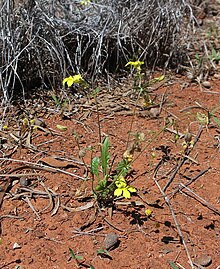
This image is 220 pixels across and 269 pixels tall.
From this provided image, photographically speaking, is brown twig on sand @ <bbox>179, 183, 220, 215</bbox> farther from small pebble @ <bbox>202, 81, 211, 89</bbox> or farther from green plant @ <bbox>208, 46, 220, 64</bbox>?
green plant @ <bbox>208, 46, 220, 64</bbox>

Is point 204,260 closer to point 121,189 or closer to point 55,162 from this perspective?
point 121,189

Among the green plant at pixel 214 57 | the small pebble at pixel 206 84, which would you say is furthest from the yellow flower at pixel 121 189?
the green plant at pixel 214 57

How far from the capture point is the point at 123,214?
6.49ft

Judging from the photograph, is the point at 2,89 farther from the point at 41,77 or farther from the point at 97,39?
the point at 97,39

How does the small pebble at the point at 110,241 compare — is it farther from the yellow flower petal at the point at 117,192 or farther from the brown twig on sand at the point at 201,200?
the brown twig on sand at the point at 201,200

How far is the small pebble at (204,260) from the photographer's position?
1799 millimetres

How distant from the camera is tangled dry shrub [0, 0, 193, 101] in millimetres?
2598

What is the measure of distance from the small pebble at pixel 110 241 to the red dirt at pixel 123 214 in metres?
0.02

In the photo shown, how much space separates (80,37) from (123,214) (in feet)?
4.17

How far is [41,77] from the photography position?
2.65 metres

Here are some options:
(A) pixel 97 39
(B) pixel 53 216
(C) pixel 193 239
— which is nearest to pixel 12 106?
(A) pixel 97 39

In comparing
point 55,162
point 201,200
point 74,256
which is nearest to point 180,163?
point 201,200

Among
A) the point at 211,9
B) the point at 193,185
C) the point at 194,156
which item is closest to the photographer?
the point at 193,185

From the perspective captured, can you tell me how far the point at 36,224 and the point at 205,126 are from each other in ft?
3.42
